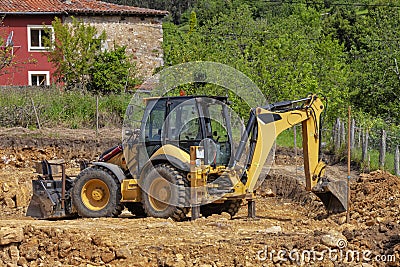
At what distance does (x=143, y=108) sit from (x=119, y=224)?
227 centimetres

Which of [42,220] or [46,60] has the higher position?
[46,60]

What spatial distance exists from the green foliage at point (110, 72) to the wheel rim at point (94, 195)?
21.1m

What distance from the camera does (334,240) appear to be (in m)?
9.16

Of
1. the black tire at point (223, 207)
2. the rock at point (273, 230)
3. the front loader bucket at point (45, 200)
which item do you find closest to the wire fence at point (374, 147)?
the black tire at point (223, 207)

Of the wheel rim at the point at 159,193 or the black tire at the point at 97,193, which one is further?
the black tire at the point at 97,193

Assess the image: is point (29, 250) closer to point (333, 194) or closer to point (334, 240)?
point (334, 240)

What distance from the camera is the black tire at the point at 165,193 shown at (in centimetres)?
1274

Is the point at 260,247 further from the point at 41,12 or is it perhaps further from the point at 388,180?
the point at 41,12

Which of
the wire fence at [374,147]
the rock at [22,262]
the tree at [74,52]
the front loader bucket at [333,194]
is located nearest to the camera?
the rock at [22,262]

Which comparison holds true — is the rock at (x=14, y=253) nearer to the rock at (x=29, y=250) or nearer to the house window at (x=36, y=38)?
the rock at (x=29, y=250)

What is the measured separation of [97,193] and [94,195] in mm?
72

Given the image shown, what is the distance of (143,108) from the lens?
534 inches

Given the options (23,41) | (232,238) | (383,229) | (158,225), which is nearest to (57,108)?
(23,41)

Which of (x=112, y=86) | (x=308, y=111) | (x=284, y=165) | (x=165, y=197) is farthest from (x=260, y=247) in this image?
(x=112, y=86)
